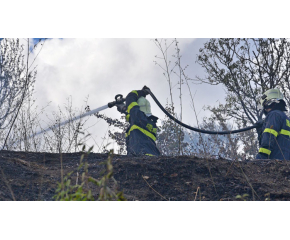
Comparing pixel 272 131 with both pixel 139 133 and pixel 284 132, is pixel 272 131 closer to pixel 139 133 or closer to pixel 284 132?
pixel 284 132

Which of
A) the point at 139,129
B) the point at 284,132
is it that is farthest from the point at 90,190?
the point at 284,132

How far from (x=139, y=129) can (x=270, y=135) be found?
2.38 meters

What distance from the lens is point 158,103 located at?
7020mm

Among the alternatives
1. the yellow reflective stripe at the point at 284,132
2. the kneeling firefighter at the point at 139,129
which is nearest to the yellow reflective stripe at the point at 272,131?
the yellow reflective stripe at the point at 284,132

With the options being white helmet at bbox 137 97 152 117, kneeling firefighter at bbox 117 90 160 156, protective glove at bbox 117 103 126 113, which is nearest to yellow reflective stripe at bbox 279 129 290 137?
kneeling firefighter at bbox 117 90 160 156

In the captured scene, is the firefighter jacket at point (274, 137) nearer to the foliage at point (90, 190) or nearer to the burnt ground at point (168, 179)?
the burnt ground at point (168, 179)

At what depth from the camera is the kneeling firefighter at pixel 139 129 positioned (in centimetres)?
629

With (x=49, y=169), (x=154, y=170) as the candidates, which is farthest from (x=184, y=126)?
(x=49, y=169)

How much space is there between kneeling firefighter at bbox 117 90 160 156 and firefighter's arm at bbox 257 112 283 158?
6.43 feet

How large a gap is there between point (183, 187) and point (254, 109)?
6377mm

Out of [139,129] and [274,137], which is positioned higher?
[139,129]

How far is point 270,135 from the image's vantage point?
577cm

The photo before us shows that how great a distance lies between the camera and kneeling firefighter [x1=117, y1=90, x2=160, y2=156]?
20.6ft

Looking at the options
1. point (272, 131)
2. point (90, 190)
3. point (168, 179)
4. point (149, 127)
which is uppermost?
point (149, 127)
